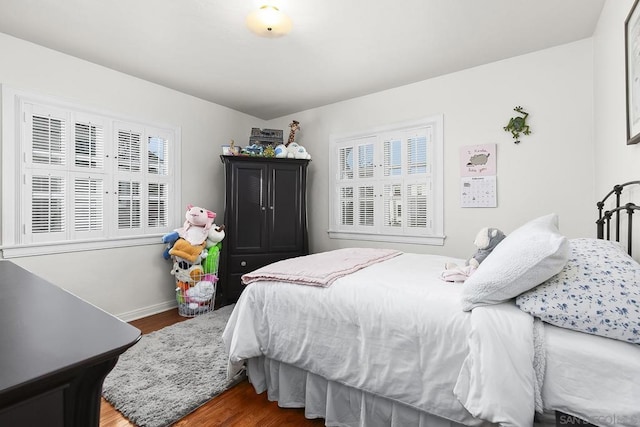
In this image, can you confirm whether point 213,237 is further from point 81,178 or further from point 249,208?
point 81,178

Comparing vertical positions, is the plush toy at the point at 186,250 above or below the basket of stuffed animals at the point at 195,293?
above

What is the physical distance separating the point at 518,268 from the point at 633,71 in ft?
4.11

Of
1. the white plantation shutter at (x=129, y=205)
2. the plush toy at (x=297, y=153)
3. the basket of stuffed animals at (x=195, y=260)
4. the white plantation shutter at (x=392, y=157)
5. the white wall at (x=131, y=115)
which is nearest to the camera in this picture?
the white wall at (x=131, y=115)

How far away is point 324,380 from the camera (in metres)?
1.65

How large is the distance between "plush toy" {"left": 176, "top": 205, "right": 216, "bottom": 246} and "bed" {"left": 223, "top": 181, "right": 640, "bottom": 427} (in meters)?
1.63

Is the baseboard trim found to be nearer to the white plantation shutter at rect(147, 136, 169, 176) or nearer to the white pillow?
the white plantation shutter at rect(147, 136, 169, 176)

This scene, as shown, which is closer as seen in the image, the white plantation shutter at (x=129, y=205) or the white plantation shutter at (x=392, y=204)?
the white plantation shutter at (x=129, y=205)

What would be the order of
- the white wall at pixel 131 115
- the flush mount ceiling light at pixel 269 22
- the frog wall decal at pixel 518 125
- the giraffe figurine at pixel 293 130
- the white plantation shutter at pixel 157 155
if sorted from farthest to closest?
the giraffe figurine at pixel 293 130 < the white plantation shutter at pixel 157 155 < the frog wall decal at pixel 518 125 < the white wall at pixel 131 115 < the flush mount ceiling light at pixel 269 22

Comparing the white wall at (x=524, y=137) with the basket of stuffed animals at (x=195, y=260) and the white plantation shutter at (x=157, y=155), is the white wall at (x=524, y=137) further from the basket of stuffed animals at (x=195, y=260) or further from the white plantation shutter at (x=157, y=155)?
the white plantation shutter at (x=157, y=155)

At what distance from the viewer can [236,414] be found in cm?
171

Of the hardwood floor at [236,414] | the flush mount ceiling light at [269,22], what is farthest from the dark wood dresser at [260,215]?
the hardwood floor at [236,414]

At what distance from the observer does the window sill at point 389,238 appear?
322 cm

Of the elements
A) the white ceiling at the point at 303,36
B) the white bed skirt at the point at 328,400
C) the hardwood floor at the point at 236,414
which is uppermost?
the white ceiling at the point at 303,36

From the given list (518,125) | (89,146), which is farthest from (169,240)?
(518,125)
